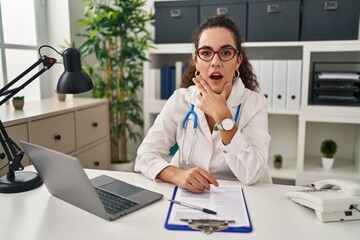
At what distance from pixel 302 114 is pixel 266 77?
0.37 metres

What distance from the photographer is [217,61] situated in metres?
1.37

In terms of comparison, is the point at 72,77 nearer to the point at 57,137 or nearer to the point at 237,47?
the point at 237,47

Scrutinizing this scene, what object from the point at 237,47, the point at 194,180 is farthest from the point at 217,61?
the point at 194,180

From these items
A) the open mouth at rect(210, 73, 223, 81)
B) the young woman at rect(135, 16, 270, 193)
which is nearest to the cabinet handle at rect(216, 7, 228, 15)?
the young woman at rect(135, 16, 270, 193)

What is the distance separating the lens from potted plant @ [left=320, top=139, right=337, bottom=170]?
2410 mm

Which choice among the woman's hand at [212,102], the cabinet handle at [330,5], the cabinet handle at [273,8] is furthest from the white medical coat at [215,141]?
the cabinet handle at [330,5]

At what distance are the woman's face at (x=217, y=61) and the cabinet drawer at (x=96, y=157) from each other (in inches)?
50.3

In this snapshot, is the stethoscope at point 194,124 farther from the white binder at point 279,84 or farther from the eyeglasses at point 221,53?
the white binder at point 279,84

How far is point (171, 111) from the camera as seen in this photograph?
151 centimetres

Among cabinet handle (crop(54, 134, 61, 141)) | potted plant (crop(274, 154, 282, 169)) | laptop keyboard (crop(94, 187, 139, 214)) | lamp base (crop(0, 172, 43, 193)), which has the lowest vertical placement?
potted plant (crop(274, 154, 282, 169))

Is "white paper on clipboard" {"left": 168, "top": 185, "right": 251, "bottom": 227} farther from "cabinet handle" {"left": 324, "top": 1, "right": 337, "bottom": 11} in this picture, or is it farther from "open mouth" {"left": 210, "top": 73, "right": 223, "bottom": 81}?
"cabinet handle" {"left": 324, "top": 1, "right": 337, "bottom": 11}

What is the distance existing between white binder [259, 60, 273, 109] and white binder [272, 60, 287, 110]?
3cm

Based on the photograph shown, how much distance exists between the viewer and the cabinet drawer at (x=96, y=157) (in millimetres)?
2355

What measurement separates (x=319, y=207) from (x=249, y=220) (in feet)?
0.66
